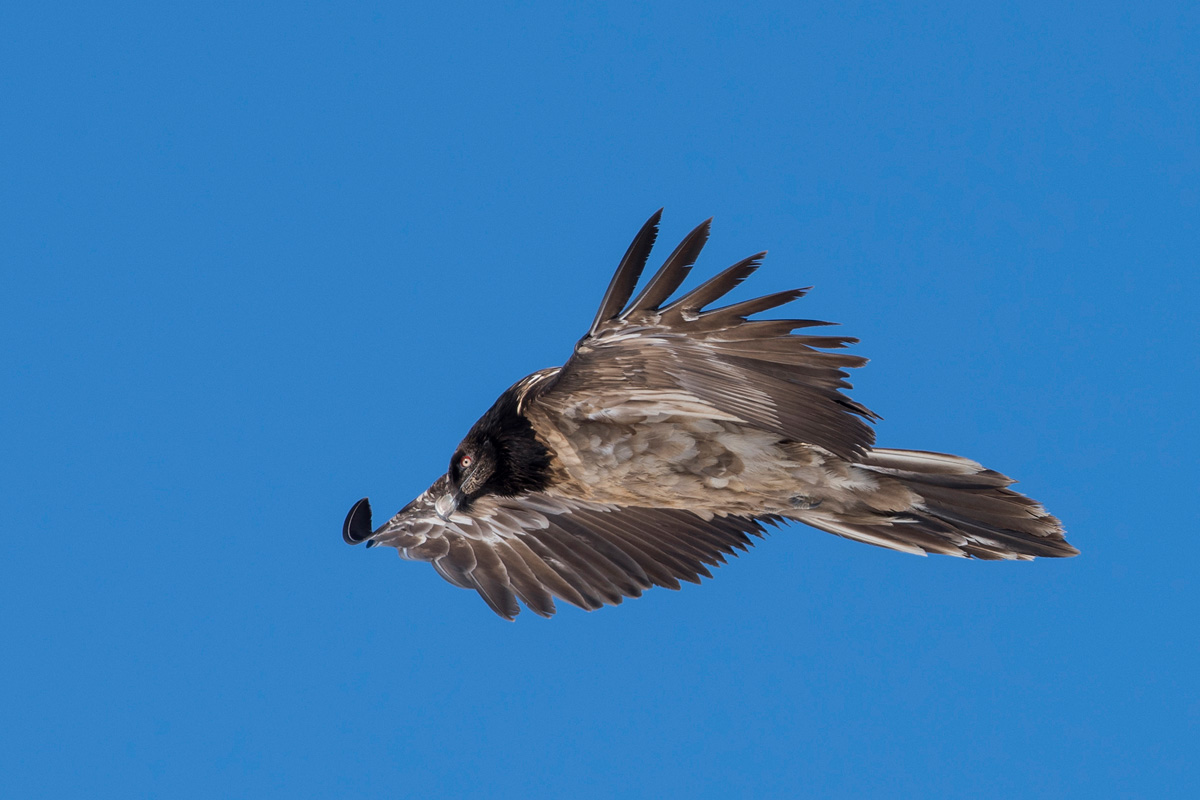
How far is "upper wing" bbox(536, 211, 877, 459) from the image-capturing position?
4.89 m

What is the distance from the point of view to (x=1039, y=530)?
5.79 metres

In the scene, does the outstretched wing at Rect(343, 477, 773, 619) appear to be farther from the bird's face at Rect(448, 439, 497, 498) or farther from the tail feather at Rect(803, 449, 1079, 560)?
the tail feather at Rect(803, 449, 1079, 560)

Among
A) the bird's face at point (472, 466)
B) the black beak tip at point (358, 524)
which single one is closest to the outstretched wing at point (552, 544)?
the black beak tip at point (358, 524)

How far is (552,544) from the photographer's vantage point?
22.6ft

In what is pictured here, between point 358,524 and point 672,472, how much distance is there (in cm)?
191

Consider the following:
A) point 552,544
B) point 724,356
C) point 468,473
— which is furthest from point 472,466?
point 724,356

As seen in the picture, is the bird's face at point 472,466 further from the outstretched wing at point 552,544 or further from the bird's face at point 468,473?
the outstretched wing at point 552,544

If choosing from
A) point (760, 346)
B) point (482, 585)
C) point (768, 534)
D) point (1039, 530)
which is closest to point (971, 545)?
point (1039, 530)

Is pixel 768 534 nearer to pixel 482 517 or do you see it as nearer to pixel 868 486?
pixel 868 486

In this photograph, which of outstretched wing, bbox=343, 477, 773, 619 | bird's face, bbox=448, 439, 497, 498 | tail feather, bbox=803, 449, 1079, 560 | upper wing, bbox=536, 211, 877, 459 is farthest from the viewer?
outstretched wing, bbox=343, 477, 773, 619

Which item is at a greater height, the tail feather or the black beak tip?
the black beak tip

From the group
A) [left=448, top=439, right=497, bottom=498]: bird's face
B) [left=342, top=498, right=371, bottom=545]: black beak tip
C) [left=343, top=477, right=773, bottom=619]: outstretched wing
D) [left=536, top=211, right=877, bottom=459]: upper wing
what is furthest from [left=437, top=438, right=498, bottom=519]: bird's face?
[left=536, top=211, right=877, bottom=459]: upper wing

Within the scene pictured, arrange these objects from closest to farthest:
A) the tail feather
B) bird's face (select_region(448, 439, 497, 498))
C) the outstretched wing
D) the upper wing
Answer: the upper wing → the tail feather → bird's face (select_region(448, 439, 497, 498)) → the outstretched wing

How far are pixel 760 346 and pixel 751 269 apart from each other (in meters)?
0.38
